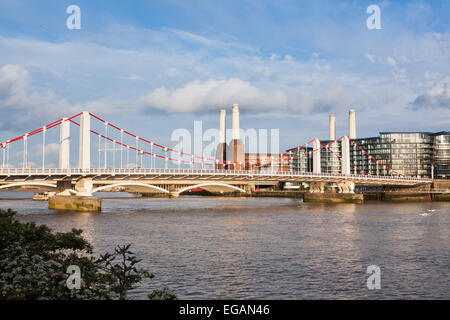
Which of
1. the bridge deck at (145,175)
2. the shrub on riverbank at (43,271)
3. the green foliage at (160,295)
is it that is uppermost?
the bridge deck at (145,175)

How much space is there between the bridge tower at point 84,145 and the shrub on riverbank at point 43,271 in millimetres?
55075

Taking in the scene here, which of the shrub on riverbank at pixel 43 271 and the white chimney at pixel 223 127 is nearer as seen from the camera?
the shrub on riverbank at pixel 43 271

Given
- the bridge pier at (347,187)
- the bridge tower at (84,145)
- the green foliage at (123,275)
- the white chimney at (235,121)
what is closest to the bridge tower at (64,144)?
the bridge tower at (84,145)

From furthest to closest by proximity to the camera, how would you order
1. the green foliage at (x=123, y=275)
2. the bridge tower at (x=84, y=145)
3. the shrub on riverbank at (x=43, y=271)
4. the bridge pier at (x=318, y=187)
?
the bridge pier at (x=318, y=187)
the bridge tower at (x=84, y=145)
the green foliage at (x=123, y=275)
the shrub on riverbank at (x=43, y=271)

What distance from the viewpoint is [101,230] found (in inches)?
1690

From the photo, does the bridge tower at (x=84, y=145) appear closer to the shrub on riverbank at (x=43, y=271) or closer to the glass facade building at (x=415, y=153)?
the shrub on riverbank at (x=43, y=271)

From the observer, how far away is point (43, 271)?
1102cm

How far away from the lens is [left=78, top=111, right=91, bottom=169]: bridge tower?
226 ft

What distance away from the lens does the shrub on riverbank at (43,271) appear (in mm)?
10469

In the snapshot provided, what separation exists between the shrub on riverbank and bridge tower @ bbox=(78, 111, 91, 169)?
5508 cm

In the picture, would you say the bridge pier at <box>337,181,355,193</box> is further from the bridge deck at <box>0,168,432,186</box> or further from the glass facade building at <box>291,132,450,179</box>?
the glass facade building at <box>291,132,450,179</box>

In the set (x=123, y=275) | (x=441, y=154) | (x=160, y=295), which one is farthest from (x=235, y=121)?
(x=160, y=295)

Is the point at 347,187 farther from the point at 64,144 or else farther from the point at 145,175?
the point at 64,144
